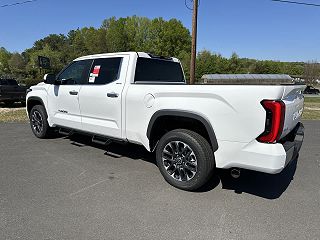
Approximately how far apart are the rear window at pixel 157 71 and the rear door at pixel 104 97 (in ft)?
0.91

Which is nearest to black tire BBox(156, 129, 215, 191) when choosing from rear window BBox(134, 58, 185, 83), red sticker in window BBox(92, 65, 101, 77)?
rear window BBox(134, 58, 185, 83)

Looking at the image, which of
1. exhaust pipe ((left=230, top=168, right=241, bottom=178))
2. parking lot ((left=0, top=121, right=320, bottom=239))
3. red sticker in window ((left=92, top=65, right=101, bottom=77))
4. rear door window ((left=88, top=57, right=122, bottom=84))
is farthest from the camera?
red sticker in window ((left=92, top=65, right=101, bottom=77))

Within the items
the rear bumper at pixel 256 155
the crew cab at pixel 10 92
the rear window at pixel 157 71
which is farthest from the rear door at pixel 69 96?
the crew cab at pixel 10 92

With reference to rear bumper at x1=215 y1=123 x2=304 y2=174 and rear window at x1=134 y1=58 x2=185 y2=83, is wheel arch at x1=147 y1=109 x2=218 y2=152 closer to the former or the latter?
rear bumper at x1=215 y1=123 x2=304 y2=174

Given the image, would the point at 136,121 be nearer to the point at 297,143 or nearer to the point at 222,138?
the point at 222,138

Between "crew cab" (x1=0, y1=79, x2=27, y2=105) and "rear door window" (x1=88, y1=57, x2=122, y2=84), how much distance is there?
10.3m

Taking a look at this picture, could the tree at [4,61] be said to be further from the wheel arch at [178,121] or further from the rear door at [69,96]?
the wheel arch at [178,121]

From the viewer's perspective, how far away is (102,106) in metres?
4.69

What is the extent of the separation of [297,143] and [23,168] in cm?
429

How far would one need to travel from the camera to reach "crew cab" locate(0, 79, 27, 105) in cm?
1332

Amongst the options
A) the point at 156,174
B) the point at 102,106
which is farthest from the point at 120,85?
the point at 156,174

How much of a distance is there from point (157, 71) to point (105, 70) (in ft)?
3.08

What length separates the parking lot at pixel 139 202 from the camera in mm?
2842

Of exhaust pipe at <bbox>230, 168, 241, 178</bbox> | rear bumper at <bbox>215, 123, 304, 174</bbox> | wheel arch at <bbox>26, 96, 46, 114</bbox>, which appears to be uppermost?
wheel arch at <bbox>26, 96, 46, 114</bbox>
